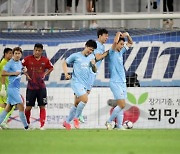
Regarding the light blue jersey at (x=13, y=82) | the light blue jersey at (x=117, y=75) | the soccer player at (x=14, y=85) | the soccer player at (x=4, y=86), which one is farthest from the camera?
the soccer player at (x=4, y=86)

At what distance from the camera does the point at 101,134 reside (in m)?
15.0

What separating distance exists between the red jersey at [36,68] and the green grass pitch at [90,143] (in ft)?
13.6

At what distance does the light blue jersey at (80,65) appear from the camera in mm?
18797

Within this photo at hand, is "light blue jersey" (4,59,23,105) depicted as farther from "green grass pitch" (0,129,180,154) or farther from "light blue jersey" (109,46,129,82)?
"green grass pitch" (0,129,180,154)

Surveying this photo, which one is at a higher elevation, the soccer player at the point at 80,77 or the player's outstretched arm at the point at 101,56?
the player's outstretched arm at the point at 101,56

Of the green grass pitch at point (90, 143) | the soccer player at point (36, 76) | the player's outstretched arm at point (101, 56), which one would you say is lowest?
the green grass pitch at point (90, 143)

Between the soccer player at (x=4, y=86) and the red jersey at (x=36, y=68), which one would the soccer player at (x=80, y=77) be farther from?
the soccer player at (x=4, y=86)

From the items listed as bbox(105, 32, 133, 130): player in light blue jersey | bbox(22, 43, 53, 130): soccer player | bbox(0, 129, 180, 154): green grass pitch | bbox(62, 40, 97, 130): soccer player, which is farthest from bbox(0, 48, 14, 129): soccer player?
bbox(0, 129, 180, 154): green grass pitch

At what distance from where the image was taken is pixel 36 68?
63.8ft

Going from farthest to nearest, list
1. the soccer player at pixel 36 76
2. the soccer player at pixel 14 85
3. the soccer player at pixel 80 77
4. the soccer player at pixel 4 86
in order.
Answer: the soccer player at pixel 4 86
the soccer player at pixel 36 76
the soccer player at pixel 14 85
the soccer player at pixel 80 77

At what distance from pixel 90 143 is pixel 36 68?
6888mm

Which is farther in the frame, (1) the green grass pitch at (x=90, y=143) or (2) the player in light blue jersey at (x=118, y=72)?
(2) the player in light blue jersey at (x=118, y=72)

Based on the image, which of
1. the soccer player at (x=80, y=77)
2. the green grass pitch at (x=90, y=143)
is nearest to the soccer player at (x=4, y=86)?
the soccer player at (x=80, y=77)

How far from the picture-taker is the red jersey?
1938cm
